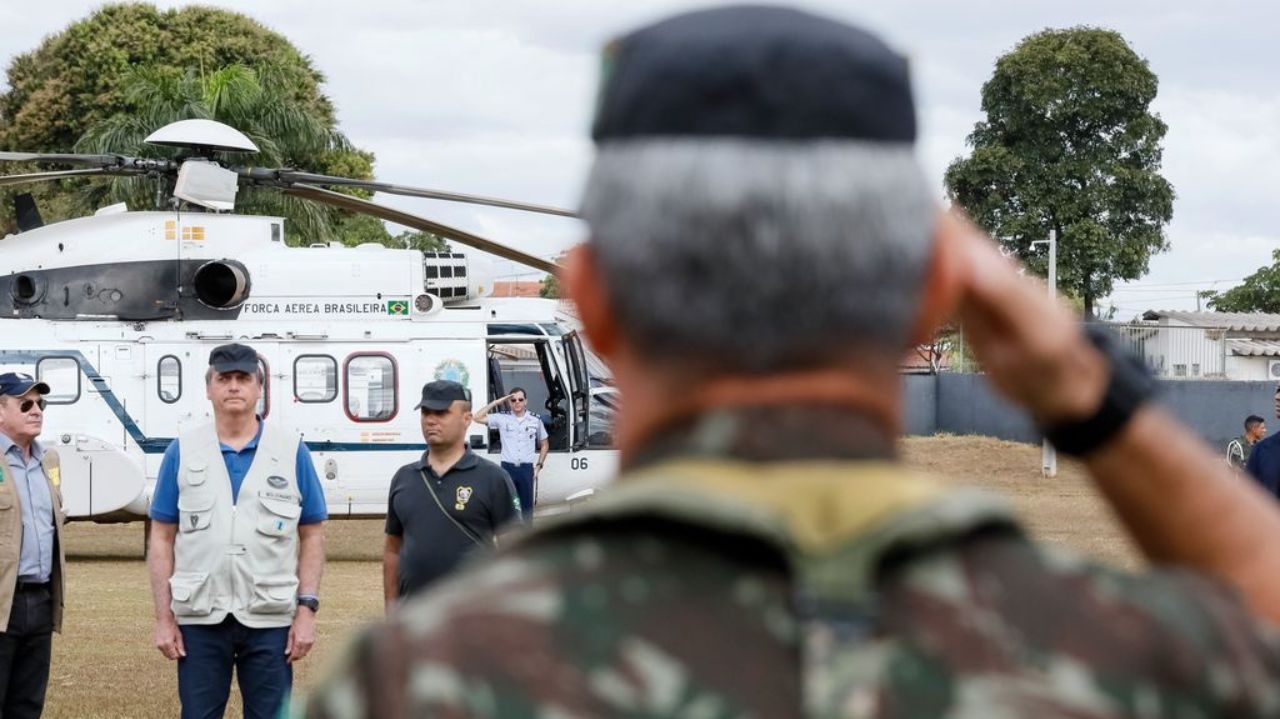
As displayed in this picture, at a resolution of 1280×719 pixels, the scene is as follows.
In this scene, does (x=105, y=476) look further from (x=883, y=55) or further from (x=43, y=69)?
(x=43, y=69)

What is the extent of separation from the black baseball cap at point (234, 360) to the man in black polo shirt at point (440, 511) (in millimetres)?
791

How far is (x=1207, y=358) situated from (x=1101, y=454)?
4074cm

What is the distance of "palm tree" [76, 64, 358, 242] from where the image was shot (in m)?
27.5

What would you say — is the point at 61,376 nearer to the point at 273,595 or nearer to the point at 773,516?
the point at 273,595

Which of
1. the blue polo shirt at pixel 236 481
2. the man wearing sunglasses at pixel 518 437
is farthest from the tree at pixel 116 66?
the blue polo shirt at pixel 236 481

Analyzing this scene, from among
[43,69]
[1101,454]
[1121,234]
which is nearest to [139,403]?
[1101,454]

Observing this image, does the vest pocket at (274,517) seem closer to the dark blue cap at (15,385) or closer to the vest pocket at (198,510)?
the vest pocket at (198,510)

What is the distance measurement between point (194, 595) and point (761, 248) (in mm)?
5864

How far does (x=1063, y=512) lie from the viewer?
81.4 feet

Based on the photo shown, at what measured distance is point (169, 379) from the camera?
17.7 meters

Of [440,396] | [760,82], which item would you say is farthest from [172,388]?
[760,82]

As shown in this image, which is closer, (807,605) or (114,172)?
(807,605)

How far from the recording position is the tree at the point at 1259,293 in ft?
199

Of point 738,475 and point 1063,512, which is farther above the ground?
point 738,475
